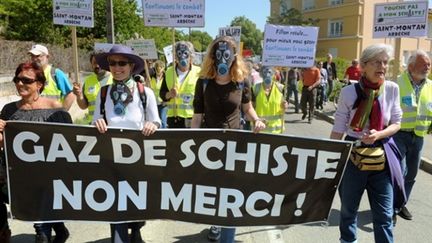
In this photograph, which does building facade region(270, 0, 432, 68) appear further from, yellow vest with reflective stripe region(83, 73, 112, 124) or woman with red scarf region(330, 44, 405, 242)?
woman with red scarf region(330, 44, 405, 242)

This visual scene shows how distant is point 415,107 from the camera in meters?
5.30

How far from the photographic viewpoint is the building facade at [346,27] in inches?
1817

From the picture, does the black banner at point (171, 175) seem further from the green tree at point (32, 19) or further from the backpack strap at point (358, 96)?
the green tree at point (32, 19)

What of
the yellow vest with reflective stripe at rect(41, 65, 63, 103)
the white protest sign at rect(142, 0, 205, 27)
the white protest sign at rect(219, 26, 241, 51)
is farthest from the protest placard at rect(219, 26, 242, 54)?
the yellow vest with reflective stripe at rect(41, 65, 63, 103)

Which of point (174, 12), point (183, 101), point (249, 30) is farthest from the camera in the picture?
point (249, 30)

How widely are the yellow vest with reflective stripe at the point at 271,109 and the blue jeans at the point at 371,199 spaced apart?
2190mm

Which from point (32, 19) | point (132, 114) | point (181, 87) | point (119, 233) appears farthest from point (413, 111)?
point (32, 19)

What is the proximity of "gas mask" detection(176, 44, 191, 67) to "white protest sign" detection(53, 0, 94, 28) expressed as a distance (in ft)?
4.01

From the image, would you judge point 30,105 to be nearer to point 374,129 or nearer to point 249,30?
point 374,129

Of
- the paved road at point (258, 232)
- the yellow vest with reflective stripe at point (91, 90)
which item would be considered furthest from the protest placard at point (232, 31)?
the paved road at point (258, 232)

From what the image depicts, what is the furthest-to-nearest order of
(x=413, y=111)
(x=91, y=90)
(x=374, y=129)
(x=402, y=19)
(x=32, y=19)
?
(x=32, y=19) → (x=402, y=19) → (x=91, y=90) → (x=413, y=111) → (x=374, y=129)

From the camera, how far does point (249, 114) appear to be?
4.09 m

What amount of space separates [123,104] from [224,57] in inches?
36.9

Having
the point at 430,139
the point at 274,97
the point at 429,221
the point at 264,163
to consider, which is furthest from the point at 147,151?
the point at 430,139
